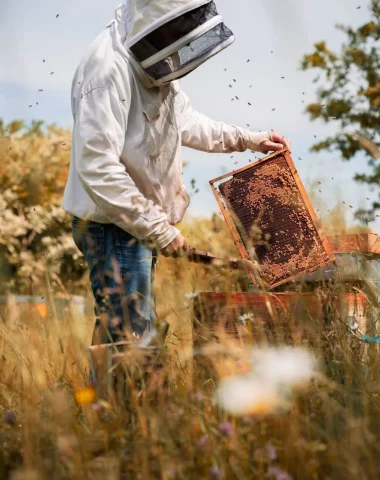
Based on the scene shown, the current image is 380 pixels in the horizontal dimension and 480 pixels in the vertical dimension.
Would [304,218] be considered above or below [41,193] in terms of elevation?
below

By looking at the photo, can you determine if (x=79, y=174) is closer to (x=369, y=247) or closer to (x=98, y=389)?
(x=98, y=389)

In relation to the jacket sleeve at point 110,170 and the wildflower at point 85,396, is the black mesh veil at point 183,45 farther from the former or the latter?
the wildflower at point 85,396

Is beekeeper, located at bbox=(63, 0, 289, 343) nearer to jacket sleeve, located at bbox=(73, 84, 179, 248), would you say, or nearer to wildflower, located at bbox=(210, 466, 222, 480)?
jacket sleeve, located at bbox=(73, 84, 179, 248)

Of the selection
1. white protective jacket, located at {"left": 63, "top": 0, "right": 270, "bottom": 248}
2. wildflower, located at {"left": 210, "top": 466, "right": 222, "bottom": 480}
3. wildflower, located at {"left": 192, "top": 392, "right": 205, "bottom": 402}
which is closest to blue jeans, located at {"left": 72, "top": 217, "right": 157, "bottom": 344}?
white protective jacket, located at {"left": 63, "top": 0, "right": 270, "bottom": 248}

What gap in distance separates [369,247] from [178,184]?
1.16 meters

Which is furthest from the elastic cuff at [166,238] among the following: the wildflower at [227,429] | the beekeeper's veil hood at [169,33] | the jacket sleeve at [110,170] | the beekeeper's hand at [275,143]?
the wildflower at [227,429]

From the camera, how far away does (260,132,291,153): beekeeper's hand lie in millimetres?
3966

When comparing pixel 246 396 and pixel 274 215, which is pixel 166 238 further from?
pixel 246 396

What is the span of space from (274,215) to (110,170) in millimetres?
1144

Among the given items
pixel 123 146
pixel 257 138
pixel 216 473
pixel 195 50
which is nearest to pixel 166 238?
pixel 123 146

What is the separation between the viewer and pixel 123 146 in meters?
3.18

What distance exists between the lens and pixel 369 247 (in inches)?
143

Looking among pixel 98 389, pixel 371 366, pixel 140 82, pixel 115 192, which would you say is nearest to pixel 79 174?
pixel 115 192

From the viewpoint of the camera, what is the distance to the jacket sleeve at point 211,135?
12.9 feet
